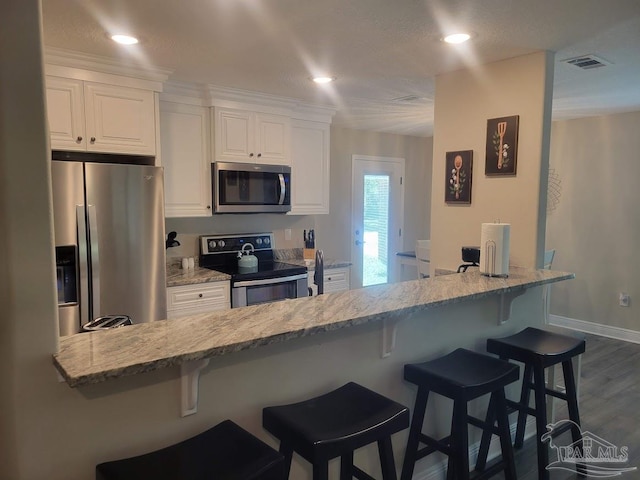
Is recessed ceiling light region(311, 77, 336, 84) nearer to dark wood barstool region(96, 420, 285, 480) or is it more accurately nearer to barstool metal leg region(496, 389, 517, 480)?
barstool metal leg region(496, 389, 517, 480)

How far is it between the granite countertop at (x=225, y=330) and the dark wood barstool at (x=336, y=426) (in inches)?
10.6

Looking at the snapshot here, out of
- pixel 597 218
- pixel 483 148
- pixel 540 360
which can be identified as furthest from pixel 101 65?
pixel 597 218

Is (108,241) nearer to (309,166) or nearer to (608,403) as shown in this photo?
(309,166)

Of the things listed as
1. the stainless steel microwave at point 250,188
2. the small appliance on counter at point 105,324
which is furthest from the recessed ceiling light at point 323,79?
the small appliance on counter at point 105,324

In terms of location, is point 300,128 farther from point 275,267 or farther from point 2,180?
point 2,180

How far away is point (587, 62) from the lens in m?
2.89

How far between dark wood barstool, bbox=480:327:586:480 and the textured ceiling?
1.56 metres

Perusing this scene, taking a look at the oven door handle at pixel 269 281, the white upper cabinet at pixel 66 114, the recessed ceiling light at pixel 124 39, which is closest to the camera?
the recessed ceiling light at pixel 124 39

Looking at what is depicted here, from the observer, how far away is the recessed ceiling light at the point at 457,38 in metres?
2.41

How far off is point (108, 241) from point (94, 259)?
14cm

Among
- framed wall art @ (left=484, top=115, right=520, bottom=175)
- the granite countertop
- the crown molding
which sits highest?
the crown molding

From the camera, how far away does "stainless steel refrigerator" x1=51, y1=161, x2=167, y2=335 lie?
8.94ft

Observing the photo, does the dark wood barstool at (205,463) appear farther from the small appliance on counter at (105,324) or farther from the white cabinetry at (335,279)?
the white cabinetry at (335,279)

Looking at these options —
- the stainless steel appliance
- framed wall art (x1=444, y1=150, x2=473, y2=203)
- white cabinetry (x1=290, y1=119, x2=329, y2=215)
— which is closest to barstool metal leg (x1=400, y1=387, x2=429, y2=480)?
framed wall art (x1=444, y1=150, x2=473, y2=203)
